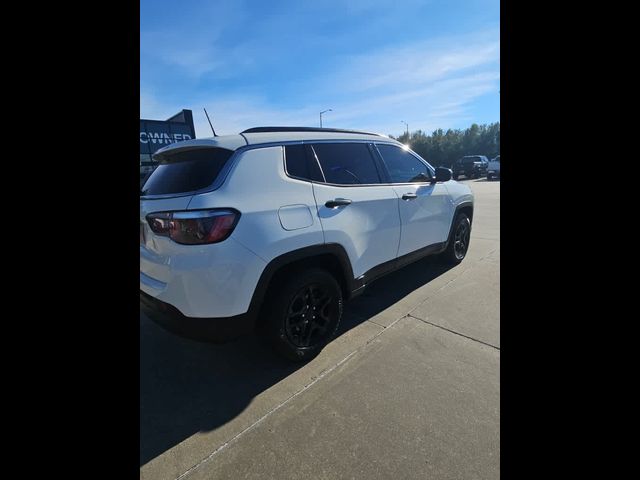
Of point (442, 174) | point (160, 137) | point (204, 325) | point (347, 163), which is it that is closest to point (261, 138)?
point (347, 163)

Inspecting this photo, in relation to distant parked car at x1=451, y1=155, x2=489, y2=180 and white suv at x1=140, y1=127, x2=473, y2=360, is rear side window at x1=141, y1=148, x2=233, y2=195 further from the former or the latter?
distant parked car at x1=451, y1=155, x2=489, y2=180

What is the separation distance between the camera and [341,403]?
85.4 inches

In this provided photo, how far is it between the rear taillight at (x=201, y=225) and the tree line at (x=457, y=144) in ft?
183

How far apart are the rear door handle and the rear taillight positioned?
803 millimetres

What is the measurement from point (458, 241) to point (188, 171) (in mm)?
3928

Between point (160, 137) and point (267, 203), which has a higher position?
point (160, 137)

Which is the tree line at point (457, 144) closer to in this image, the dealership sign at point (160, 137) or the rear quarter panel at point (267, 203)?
the dealership sign at point (160, 137)

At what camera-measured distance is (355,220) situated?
2.81 m

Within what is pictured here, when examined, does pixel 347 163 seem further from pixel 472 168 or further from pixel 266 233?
pixel 472 168

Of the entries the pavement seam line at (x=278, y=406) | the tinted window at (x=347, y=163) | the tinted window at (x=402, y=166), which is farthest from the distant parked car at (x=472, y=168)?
the pavement seam line at (x=278, y=406)

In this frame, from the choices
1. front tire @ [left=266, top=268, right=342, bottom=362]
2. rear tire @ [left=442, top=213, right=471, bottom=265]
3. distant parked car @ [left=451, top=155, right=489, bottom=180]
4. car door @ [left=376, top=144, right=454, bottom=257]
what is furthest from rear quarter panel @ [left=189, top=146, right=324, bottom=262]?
distant parked car @ [left=451, top=155, right=489, bottom=180]

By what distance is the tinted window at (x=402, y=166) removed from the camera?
11.7 ft
